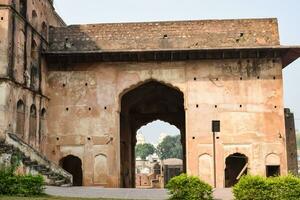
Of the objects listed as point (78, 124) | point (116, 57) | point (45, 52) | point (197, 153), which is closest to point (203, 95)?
point (197, 153)

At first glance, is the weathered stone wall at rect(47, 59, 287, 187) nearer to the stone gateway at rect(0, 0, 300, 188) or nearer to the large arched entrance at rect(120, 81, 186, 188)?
the stone gateway at rect(0, 0, 300, 188)

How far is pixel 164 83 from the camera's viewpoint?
20672 mm

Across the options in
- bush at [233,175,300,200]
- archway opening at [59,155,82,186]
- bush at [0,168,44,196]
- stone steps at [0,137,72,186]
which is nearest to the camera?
bush at [233,175,300,200]

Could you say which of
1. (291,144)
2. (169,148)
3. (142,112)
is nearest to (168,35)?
(142,112)

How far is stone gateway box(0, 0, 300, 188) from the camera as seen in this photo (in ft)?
64.5

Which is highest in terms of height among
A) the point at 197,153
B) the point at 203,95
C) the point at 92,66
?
the point at 92,66

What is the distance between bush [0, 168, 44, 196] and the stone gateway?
6554mm

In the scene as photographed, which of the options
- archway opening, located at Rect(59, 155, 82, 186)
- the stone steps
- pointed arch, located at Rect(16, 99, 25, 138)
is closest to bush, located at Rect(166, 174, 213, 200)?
the stone steps

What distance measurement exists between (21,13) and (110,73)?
4.85 metres

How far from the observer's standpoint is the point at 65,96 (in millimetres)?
20828

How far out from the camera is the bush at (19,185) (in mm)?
11992

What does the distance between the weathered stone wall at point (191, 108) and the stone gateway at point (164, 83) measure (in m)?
0.05

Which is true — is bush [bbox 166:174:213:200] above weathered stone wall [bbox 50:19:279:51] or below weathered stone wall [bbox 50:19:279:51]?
below

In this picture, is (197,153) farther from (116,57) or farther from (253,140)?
(116,57)
